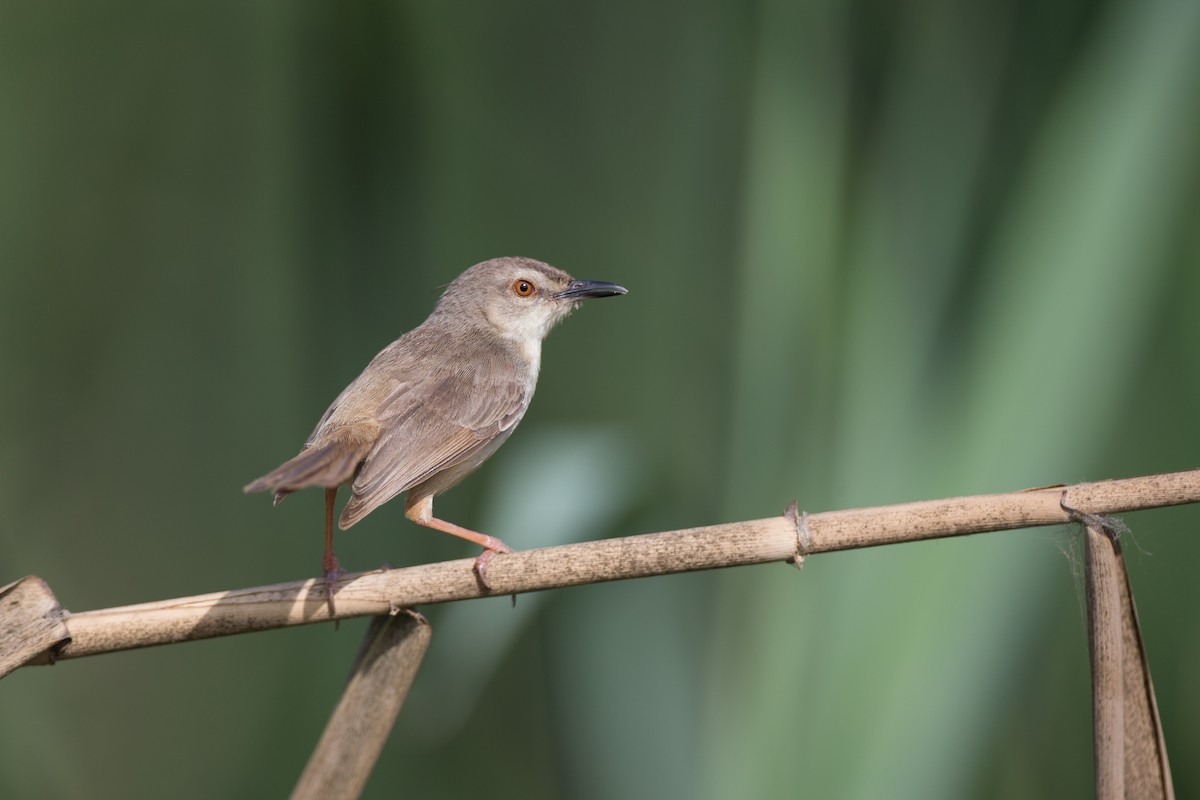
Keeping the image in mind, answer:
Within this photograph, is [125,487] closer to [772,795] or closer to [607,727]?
[607,727]

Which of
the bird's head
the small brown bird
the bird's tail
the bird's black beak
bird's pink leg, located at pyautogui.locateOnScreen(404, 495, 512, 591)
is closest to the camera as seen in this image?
the bird's tail

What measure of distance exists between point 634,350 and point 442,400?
Answer: 80 centimetres

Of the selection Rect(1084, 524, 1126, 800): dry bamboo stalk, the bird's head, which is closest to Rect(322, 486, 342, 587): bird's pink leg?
the bird's head

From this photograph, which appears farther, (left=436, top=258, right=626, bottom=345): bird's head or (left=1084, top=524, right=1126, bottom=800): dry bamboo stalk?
(left=436, top=258, right=626, bottom=345): bird's head

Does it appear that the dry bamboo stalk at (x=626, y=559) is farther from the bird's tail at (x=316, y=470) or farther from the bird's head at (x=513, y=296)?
the bird's head at (x=513, y=296)

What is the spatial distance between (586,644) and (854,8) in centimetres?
193

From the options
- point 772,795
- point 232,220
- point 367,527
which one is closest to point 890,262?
point 772,795

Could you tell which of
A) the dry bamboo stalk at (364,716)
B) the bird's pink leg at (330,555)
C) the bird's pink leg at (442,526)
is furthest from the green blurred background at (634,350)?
the dry bamboo stalk at (364,716)

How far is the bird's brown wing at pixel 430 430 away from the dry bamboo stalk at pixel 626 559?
0.57 meters

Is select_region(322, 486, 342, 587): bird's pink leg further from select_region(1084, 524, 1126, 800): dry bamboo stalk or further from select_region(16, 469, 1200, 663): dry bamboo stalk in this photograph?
select_region(1084, 524, 1126, 800): dry bamboo stalk

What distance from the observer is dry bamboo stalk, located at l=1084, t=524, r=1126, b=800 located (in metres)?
1.44

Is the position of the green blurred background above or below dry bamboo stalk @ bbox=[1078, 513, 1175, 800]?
above

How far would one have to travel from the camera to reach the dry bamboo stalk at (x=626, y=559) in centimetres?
164

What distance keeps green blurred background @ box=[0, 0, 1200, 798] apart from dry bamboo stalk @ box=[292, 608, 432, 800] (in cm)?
83
